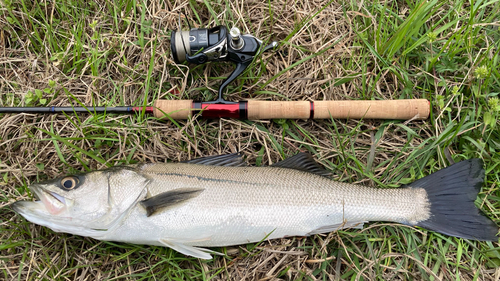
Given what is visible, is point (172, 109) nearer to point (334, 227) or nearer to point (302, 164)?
point (302, 164)

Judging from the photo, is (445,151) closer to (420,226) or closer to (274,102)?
(420,226)

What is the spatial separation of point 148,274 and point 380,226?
2.00 meters

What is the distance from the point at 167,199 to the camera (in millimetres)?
2307

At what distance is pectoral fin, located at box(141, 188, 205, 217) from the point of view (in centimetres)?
229

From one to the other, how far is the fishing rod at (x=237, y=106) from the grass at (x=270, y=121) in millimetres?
143

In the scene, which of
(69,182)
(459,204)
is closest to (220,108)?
(69,182)

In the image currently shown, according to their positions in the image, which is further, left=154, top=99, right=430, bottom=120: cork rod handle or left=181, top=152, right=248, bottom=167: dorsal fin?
left=154, top=99, right=430, bottom=120: cork rod handle

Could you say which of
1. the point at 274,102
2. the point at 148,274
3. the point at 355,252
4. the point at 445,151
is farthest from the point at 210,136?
the point at 445,151

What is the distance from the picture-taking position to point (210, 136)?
2.90m

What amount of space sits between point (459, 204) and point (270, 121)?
1689mm

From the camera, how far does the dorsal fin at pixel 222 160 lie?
2607 millimetres

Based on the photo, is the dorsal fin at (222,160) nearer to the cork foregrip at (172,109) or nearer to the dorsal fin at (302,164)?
the dorsal fin at (302,164)

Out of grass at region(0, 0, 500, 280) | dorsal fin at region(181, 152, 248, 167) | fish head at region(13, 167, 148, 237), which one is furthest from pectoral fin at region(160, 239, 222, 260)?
dorsal fin at region(181, 152, 248, 167)

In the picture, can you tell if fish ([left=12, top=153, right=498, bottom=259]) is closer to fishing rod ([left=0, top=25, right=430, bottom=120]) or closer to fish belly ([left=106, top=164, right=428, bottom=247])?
fish belly ([left=106, top=164, right=428, bottom=247])
